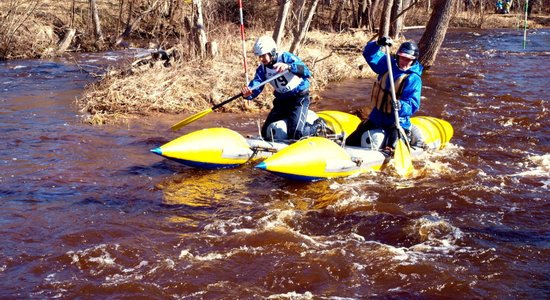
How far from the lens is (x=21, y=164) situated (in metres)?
7.08

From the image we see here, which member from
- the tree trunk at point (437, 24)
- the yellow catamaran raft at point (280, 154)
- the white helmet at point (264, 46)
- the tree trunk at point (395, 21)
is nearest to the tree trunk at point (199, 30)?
the white helmet at point (264, 46)

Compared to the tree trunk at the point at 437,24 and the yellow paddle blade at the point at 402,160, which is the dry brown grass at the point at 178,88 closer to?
the tree trunk at the point at 437,24

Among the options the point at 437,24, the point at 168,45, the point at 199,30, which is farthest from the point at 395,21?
the point at 199,30

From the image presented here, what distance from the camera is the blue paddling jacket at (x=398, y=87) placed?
679 centimetres

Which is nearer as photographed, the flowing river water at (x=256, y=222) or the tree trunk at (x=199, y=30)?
the flowing river water at (x=256, y=222)

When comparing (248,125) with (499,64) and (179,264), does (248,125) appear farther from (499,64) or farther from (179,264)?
(499,64)

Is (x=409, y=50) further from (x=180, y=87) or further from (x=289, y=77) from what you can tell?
(x=180, y=87)

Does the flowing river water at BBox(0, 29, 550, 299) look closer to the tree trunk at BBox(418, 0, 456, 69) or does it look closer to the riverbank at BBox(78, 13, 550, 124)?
the riverbank at BBox(78, 13, 550, 124)

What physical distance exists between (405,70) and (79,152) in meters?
3.97

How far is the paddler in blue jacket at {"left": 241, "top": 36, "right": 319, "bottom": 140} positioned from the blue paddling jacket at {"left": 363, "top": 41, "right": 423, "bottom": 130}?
29.8 inches

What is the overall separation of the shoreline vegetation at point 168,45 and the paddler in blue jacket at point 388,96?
3303mm

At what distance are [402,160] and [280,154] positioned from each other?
132cm

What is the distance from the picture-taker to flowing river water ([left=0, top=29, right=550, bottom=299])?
4.42 m

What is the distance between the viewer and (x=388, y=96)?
6941 mm
